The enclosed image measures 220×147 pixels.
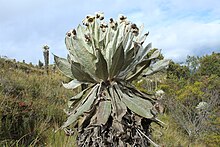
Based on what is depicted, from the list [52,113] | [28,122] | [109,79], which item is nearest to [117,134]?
[109,79]

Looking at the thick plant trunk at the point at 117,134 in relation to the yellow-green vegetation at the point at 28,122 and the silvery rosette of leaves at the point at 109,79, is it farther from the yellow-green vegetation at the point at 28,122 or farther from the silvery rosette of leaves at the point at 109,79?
the yellow-green vegetation at the point at 28,122

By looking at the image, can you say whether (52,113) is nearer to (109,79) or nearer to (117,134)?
(109,79)

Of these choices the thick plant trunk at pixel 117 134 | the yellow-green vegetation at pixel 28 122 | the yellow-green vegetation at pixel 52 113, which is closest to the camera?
the thick plant trunk at pixel 117 134

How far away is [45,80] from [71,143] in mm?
6554

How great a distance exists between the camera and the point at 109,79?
1903 mm

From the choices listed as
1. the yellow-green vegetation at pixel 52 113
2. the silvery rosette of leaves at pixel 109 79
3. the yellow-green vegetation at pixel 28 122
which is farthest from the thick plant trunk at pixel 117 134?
the yellow-green vegetation at pixel 28 122

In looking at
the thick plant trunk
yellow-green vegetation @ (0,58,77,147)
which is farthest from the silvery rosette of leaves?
yellow-green vegetation @ (0,58,77,147)

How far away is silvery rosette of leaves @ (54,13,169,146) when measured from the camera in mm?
1709

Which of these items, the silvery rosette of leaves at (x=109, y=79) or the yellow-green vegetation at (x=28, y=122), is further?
the yellow-green vegetation at (x=28, y=122)

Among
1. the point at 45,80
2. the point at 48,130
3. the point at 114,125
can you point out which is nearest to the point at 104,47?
the point at 114,125

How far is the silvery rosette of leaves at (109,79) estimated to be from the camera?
1709 millimetres

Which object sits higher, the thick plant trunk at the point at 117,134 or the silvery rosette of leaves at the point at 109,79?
the silvery rosette of leaves at the point at 109,79

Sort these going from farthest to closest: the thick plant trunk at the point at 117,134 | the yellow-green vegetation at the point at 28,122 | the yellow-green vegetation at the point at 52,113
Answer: the yellow-green vegetation at the point at 52,113, the yellow-green vegetation at the point at 28,122, the thick plant trunk at the point at 117,134

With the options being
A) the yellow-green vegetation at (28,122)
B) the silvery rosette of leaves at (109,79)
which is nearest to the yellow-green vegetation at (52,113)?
the yellow-green vegetation at (28,122)
